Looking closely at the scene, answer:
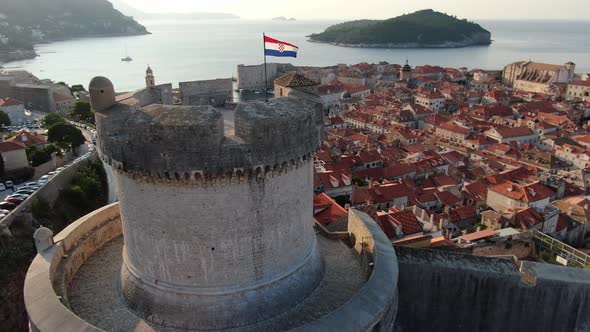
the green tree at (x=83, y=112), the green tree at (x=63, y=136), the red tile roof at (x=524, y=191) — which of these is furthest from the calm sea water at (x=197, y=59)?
the red tile roof at (x=524, y=191)

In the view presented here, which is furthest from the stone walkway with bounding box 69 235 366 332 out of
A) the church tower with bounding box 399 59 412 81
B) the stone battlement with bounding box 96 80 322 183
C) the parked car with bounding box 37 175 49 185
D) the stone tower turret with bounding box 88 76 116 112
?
the church tower with bounding box 399 59 412 81

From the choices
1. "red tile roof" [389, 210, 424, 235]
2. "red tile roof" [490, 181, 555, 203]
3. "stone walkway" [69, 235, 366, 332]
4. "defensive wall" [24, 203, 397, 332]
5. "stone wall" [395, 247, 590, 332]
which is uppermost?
"defensive wall" [24, 203, 397, 332]

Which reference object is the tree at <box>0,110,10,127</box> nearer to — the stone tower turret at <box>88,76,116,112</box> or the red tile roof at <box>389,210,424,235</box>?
the red tile roof at <box>389,210,424,235</box>

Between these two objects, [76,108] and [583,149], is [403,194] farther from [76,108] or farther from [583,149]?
[76,108]

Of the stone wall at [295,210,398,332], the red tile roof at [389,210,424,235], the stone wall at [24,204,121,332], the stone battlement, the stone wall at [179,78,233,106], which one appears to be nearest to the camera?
the stone battlement

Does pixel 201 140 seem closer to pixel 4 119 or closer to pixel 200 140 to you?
pixel 200 140

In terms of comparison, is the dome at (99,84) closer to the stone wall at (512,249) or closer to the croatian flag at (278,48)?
the croatian flag at (278,48)

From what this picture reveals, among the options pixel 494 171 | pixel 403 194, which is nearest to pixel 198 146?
pixel 403 194
